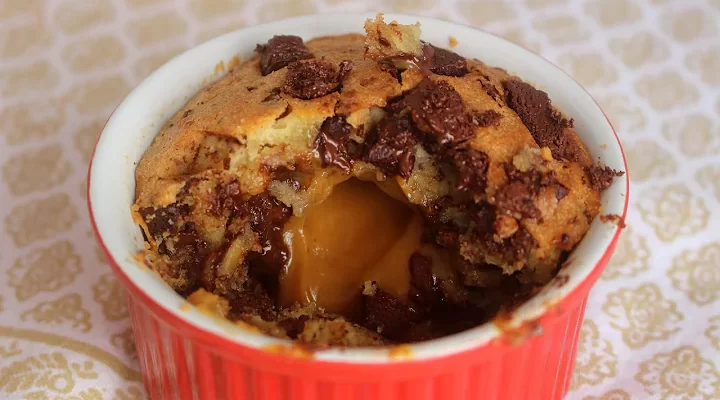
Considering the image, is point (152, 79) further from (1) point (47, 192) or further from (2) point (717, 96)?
(2) point (717, 96)

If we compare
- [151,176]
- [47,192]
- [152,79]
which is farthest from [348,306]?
[47,192]

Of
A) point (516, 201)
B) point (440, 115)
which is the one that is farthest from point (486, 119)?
point (516, 201)

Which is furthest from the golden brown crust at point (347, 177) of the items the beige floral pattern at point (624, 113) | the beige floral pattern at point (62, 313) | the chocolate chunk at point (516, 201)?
the beige floral pattern at point (624, 113)

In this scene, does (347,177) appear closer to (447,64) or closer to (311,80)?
(311,80)

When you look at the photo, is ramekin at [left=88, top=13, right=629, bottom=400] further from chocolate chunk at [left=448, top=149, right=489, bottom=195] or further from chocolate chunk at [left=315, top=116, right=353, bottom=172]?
chocolate chunk at [left=315, top=116, right=353, bottom=172]

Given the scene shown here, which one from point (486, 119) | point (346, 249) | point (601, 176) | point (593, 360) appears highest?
point (486, 119)

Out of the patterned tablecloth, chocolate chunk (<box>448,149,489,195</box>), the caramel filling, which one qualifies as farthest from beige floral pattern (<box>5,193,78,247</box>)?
chocolate chunk (<box>448,149,489,195</box>)
